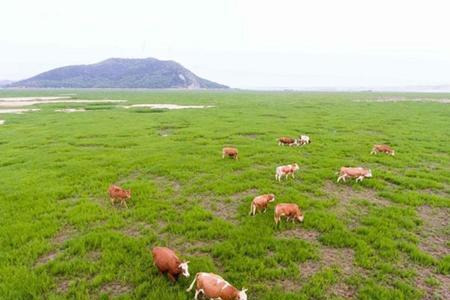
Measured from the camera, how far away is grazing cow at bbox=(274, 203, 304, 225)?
9.27 metres

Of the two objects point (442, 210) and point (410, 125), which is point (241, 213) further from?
point (410, 125)

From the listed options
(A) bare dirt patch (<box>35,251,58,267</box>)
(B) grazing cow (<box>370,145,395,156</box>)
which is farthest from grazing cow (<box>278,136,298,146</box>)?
(A) bare dirt patch (<box>35,251,58,267</box>)

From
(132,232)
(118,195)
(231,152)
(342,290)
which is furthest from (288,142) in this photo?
(342,290)

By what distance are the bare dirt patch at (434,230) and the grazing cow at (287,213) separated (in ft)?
10.7

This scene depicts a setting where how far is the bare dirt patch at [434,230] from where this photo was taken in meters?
8.36

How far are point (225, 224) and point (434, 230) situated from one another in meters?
6.13

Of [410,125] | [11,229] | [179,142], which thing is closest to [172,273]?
[11,229]

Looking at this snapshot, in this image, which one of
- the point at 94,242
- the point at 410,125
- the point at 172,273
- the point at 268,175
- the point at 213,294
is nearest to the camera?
the point at 213,294

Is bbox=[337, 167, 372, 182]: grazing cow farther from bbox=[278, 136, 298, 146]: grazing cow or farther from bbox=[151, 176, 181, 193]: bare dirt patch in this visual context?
bbox=[278, 136, 298, 146]: grazing cow

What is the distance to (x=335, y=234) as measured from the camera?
8828 mm

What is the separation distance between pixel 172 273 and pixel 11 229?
18.6 feet

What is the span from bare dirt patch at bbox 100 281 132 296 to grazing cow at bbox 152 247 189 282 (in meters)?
0.76

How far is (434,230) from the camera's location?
30.6 feet

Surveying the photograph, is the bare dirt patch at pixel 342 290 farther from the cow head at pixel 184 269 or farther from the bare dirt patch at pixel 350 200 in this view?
the cow head at pixel 184 269
